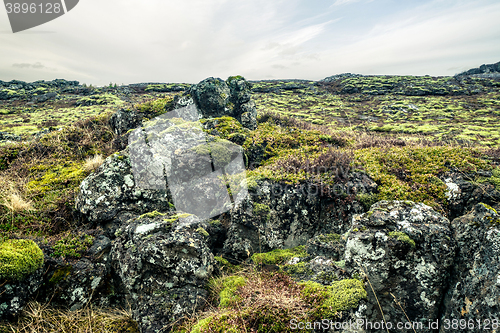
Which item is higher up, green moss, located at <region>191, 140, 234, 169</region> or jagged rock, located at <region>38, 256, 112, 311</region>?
green moss, located at <region>191, 140, 234, 169</region>

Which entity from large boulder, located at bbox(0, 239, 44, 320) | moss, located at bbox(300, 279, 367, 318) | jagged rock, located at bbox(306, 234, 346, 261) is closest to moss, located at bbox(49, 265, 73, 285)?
large boulder, located at bbox(0, 239, 44, 320)

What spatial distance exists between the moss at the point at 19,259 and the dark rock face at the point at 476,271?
7.97 meters

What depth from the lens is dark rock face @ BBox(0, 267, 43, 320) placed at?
4160 mm

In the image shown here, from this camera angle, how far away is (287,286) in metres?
4.55

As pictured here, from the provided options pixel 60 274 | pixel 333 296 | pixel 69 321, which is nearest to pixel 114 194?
pixel 60 274

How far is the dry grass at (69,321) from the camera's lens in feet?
13.9

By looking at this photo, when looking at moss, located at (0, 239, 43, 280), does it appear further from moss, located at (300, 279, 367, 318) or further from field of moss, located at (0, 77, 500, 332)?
moss, located at (300, 279, 367, 318)

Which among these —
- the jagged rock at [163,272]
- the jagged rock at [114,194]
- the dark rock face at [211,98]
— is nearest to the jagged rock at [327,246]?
the jagged rock at [163,272]

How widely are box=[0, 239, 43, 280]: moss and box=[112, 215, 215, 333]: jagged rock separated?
154cm

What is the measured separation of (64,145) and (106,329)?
8976 mm

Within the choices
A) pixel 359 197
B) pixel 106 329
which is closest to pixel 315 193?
pixel 359 197

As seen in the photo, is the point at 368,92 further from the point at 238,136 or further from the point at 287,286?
the point at 287,286

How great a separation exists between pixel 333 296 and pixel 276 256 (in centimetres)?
178

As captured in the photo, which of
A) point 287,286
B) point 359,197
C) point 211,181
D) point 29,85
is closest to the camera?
point 287,286
